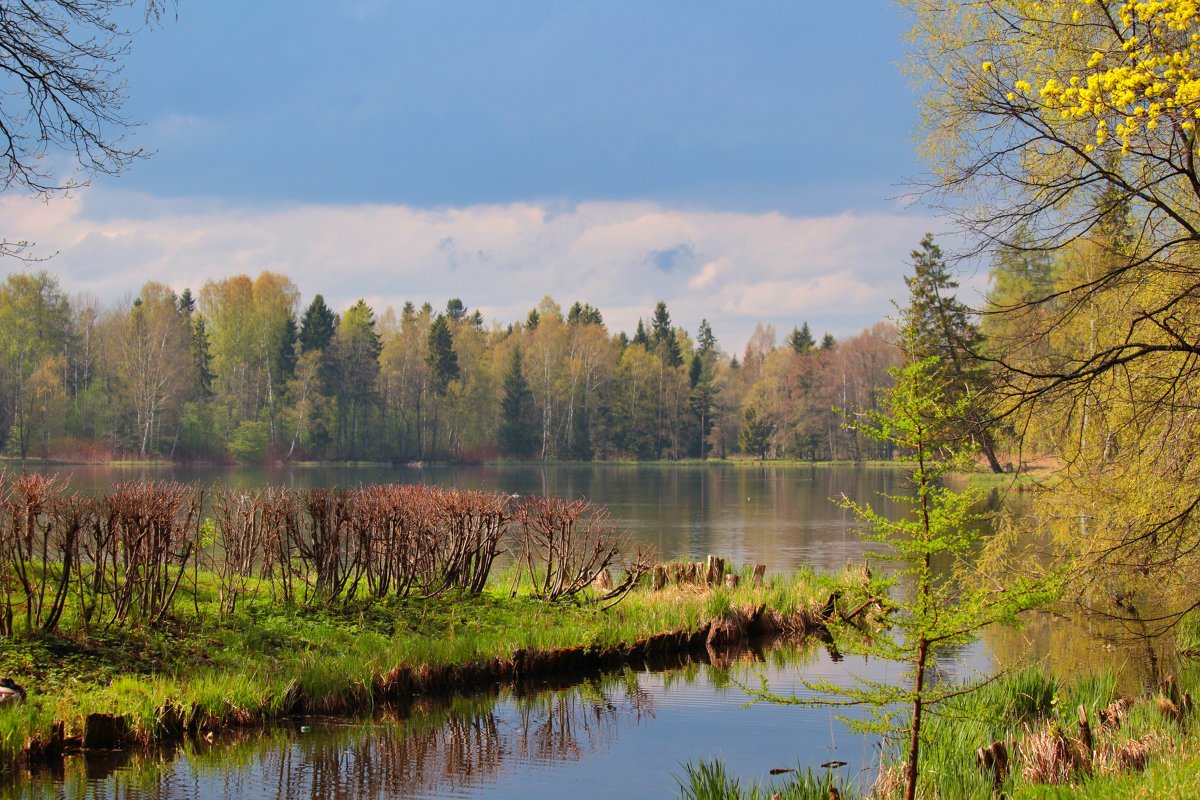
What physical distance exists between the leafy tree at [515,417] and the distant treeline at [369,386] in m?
0.19

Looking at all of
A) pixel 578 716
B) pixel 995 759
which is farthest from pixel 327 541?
pixel 995 759

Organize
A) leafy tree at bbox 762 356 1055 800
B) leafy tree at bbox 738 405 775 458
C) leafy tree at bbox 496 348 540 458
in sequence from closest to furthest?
leafy tree at bbox 762 356 1055 800 → leafy tree at bbox 496 348 540 458 → leafy tree at bbox 738 405 775 458

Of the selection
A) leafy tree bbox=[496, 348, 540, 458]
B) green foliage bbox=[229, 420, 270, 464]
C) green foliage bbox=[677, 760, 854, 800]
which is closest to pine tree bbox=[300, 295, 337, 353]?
green foliage bbox=[229, 420, 270, 464]

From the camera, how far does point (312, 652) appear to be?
39.8 feet

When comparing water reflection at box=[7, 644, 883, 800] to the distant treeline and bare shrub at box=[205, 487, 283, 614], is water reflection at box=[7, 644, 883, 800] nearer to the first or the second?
bare shrub at box=[205, 487, 283, 614]

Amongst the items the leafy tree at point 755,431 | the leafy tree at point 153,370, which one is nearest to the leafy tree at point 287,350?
the leafy tree at point 153,370

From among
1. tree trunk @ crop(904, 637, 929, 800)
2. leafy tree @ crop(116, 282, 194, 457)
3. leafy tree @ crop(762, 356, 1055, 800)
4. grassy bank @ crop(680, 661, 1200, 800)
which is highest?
leafy tree @ crop(116, 282, 194, 457)

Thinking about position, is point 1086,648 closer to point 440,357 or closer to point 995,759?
point 995,759

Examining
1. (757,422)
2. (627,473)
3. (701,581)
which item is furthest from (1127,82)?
(757,422)

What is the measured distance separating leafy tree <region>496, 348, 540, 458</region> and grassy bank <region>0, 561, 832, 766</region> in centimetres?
7635

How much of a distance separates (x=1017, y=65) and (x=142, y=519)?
37.6 ft

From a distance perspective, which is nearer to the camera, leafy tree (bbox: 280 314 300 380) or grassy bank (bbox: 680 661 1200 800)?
grassy bank (bbox: 680 661 1200 800)

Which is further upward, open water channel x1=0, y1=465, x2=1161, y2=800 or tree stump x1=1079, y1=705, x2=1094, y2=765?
tree stump x1=1079, y1=705, x2=1094, y2=765

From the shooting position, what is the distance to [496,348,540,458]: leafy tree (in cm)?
9369
